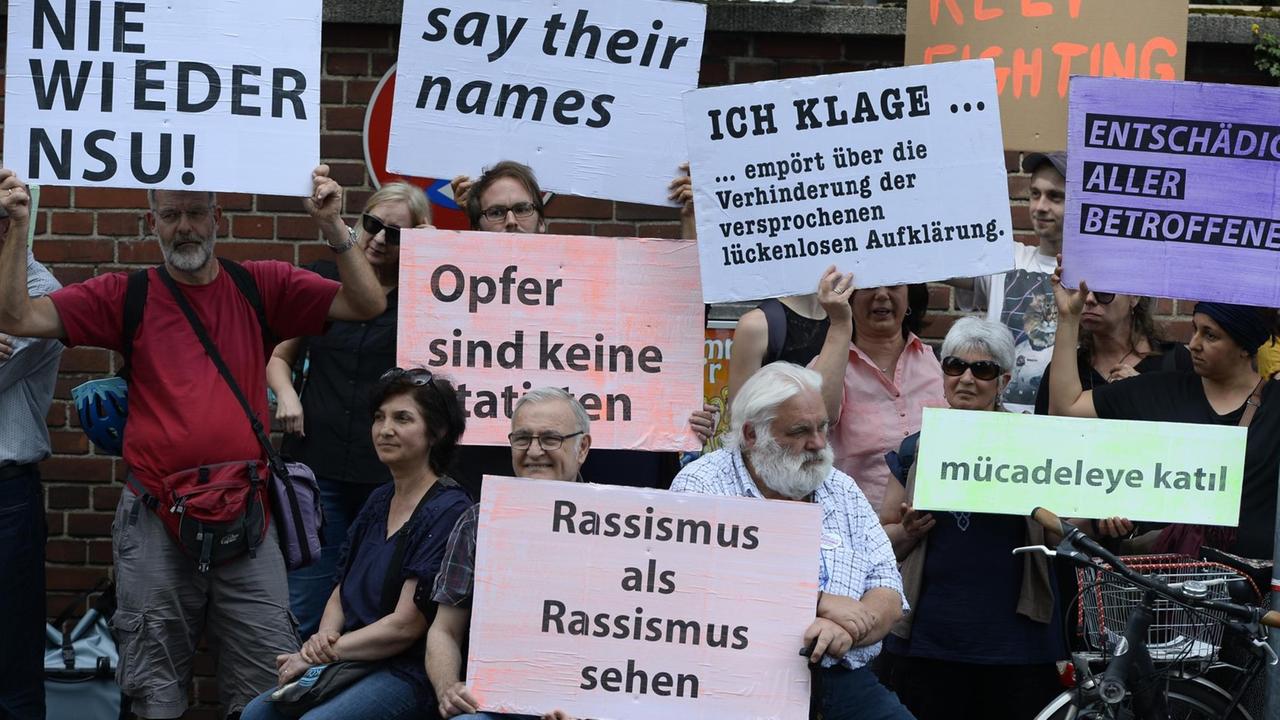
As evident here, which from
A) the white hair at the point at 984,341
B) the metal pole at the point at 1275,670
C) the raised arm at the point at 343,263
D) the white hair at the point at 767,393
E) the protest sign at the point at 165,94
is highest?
the protest sign at the point at 165,94

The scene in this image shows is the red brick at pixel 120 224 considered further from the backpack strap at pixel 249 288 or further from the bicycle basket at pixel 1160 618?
the bicycle basket at pixel 1160 618

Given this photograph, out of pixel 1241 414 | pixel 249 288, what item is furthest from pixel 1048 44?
pixel 249 288

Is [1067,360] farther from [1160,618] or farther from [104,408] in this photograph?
[104,408]

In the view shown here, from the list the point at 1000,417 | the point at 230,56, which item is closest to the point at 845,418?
the point at 1000,417

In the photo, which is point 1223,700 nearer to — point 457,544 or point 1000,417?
point 1000,417

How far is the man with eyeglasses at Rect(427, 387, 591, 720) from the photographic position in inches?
174

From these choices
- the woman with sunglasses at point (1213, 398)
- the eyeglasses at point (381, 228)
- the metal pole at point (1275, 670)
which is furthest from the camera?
the eyeglasses at point (381, 228)

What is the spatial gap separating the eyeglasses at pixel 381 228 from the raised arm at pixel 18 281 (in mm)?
1117

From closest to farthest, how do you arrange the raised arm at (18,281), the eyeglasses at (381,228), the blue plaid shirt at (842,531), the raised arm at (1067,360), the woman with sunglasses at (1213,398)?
the blue plaid shirt at (842,531)
the raised arm at (18,281)
the woman with sunglasses at (1213,398)
the raised arm at (1067,360)
the eyeglasses at (381,228)

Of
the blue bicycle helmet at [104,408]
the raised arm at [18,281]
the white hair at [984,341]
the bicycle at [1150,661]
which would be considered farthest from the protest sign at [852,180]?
the blue bicycle helmet at [104,408]

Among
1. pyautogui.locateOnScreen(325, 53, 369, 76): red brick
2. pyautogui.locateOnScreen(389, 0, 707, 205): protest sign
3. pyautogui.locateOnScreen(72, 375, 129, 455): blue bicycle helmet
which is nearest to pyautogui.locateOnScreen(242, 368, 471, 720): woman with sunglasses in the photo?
A: pyautogui.locateOnScreen(389, 0, 707, 205): protest sign

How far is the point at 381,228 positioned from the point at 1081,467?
2.48 meters

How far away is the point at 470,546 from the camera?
14.8 feet

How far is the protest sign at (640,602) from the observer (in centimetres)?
432
